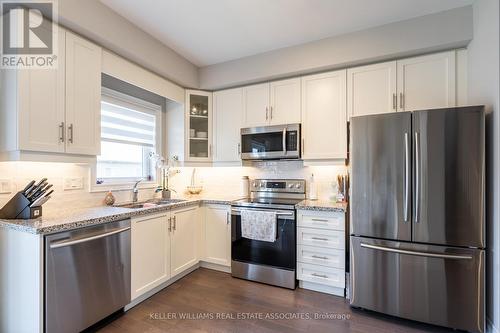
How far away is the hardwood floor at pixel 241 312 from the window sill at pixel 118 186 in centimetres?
122

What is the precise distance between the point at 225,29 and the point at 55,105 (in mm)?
1648

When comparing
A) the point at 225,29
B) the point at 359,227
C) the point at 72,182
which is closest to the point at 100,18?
the point at 225,29

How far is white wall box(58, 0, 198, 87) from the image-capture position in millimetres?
1871

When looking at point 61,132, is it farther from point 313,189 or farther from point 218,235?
point 313,189

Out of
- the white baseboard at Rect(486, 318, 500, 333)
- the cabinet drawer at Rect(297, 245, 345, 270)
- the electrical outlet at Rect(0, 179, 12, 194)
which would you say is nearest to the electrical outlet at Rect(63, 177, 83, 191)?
the electrical outlet at Rect(0, 179, 12, 194)

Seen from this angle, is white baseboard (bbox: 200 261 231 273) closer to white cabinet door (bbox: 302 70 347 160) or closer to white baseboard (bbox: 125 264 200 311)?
white baseboard (bbox: 125 264 200 311)

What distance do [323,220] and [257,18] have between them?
6.82 ft

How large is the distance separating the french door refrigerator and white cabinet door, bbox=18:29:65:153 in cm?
247

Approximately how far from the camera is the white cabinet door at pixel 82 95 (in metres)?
1.95

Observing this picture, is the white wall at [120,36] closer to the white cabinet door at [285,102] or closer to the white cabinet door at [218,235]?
the white cabinet door at [285,102]

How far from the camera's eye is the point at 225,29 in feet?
7.89

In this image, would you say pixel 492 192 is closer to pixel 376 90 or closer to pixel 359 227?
pixel 359 227

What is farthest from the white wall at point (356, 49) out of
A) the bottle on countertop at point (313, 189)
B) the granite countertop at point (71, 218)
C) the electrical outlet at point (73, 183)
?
the electrical outlet at point (73, 183)

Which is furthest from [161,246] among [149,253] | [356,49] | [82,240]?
[356,49]
